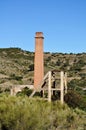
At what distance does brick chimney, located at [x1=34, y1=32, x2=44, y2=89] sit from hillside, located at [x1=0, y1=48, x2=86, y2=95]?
31364 millimetres

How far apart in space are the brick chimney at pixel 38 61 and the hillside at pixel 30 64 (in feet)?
103

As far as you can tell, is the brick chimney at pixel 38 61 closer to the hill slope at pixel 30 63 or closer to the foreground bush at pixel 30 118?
the foreground bush at pixel 30 118

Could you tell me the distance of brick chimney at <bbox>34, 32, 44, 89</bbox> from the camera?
1704 inches

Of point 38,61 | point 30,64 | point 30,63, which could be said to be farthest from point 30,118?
point 30,63

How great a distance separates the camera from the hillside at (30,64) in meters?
88.8

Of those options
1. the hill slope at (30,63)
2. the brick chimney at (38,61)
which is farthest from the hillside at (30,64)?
the brick chimney at (38,61)

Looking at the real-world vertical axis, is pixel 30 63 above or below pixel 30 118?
above

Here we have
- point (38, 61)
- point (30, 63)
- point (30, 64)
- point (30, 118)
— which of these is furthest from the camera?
point (30, 63)

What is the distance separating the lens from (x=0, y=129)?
14.8 meters

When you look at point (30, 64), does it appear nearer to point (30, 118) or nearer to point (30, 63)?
point (30, 63)

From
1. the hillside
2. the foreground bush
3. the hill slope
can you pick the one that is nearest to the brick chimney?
the foreground bush

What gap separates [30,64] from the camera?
106 meters

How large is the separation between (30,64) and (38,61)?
204ft

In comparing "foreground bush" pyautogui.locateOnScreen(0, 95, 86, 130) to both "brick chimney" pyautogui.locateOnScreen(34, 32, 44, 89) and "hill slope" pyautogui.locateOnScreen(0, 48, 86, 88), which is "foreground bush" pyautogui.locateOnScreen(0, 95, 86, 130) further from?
"hill slope" pyautogui.locateOnScreen(0, 48, 86, 88)
